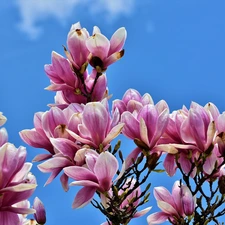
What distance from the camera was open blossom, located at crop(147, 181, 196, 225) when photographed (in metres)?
1.34

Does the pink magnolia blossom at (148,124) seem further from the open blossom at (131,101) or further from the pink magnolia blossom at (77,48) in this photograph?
the pink magnolia blossom at (77,48)

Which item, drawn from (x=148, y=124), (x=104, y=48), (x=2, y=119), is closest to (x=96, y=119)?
(x=148, y=124)

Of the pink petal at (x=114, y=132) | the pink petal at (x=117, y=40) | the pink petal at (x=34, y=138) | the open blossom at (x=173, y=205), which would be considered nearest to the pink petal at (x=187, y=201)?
the open blossom at (x=173, y=205)

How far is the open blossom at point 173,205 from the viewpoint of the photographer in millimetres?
1339

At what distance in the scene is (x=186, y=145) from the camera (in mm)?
1303

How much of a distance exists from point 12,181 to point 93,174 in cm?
20

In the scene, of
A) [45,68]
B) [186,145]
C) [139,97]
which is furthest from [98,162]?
[45,68]

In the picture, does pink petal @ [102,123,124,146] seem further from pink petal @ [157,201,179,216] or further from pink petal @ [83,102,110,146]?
pink petal @ [157,201,179,216]

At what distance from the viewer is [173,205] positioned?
146cm

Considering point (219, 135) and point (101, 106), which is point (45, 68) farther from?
point (219, 135)

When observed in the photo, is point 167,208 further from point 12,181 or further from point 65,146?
point 12,181

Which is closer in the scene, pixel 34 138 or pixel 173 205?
pixel 34 138

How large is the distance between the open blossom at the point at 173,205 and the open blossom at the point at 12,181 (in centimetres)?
44

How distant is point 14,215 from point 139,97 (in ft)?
1.80
